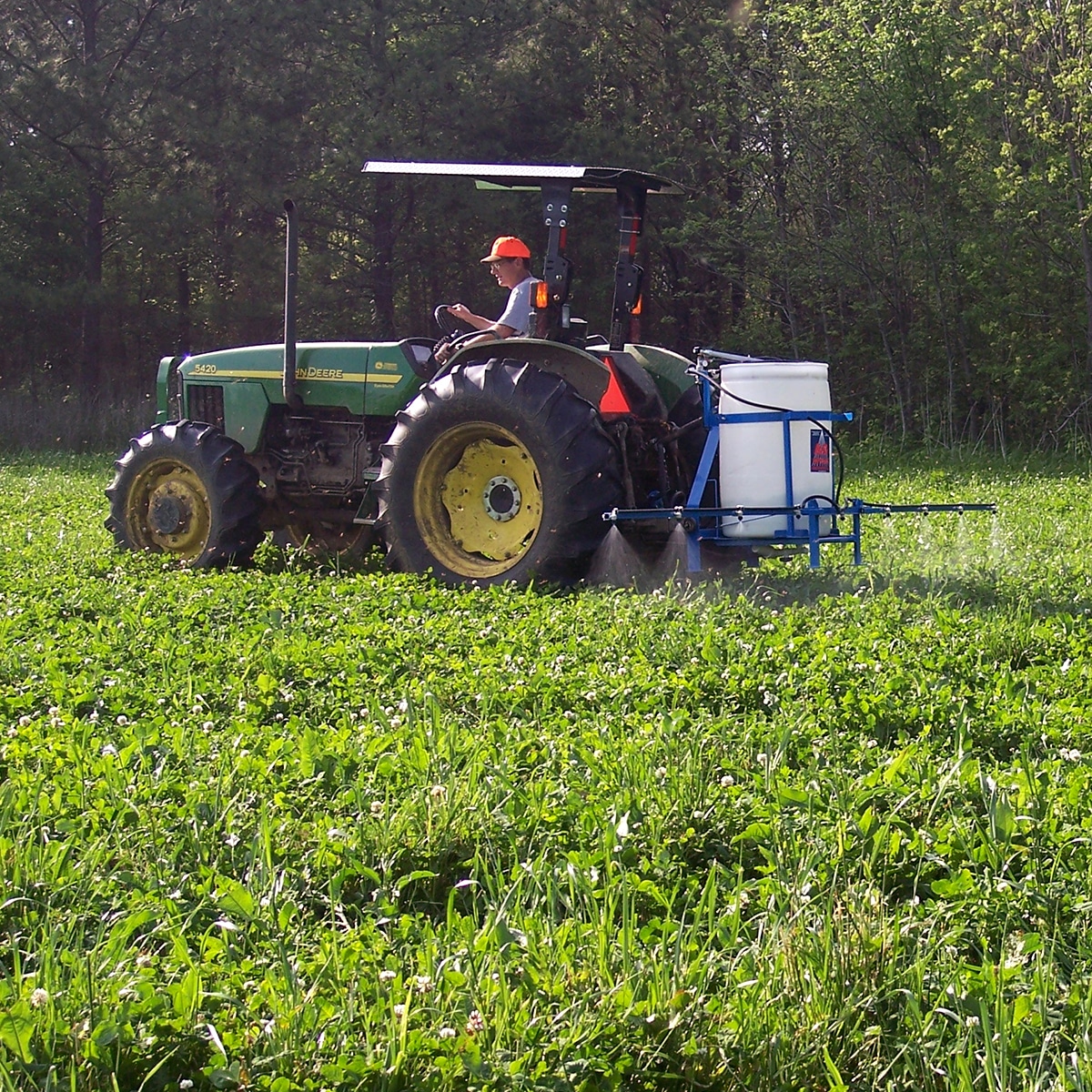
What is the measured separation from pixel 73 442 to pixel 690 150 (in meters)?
12.0

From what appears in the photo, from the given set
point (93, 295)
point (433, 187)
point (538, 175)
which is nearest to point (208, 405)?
point (538, 175)

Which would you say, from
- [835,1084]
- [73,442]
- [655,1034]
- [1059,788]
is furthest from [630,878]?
[73,442]

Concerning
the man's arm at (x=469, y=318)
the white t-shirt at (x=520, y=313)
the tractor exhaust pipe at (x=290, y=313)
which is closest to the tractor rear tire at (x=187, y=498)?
the tractor exhaust pipe at (x=290, y=313)

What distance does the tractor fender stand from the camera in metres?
7.27

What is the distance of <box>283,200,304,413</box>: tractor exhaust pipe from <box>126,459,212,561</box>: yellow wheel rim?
2.52ft

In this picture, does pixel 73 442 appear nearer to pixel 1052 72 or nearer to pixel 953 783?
pixel 1052 72

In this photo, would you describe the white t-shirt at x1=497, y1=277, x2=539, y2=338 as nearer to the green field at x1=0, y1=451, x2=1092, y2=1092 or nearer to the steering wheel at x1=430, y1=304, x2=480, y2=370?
the steering wheel at x1=430, y1=304, x2=480, y2=370

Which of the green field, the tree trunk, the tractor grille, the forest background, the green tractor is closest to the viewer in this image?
the green field

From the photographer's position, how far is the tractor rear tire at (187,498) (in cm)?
837

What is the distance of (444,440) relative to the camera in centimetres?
741

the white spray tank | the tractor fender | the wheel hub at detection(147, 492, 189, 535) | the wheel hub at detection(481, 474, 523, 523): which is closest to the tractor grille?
the wheel hub at detection(147, 492, 189, 535)

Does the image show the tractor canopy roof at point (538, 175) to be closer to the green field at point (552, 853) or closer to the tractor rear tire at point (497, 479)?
the tractor rear tire at point (497, 479)

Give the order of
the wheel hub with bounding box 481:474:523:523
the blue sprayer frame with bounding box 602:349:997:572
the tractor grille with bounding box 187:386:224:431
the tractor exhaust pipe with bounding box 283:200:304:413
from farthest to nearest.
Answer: the tractor grille with bounding box 187:386:224:431
the tractor exhaust pipe with bounding box 283:200:304:413
the wheel hub with bounding box 481:474:523:523
the blue sprayer frame with bounding box 602:349:997:572

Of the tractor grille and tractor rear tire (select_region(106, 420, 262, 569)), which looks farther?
the tractor grille
